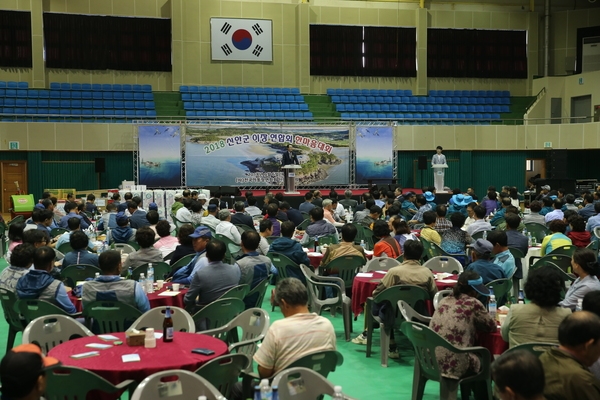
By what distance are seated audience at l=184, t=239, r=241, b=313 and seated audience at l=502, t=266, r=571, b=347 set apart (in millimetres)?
2838

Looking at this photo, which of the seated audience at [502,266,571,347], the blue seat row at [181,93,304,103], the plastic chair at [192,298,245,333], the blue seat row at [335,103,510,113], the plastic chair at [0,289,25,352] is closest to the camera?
the seated audience at [502,266,571,347]

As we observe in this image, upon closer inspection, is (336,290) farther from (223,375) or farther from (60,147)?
(60,147)

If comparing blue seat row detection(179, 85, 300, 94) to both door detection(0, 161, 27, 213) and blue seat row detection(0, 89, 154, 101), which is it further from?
door detection(0, 161, 27, 213)

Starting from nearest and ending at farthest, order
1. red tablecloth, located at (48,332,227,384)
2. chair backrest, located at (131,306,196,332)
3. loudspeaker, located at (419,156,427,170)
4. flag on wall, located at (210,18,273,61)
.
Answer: red tablecloth, located at (48,332,227,384), chair backrest, located at (131,306,196,332), loudspeaker, located at (419,156,427,170), flag on wall, located at (210,18,273,61)

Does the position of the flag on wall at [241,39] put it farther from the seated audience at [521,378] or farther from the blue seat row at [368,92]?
the seated audience at [521,378]

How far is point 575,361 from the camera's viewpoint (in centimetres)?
369

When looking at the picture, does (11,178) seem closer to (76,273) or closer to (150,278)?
(76,273)

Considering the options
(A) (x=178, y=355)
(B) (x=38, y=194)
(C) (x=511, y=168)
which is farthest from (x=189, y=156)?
(A) (x=178, y=355)

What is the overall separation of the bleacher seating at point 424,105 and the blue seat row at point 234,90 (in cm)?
195

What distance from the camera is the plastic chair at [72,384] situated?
163 inches

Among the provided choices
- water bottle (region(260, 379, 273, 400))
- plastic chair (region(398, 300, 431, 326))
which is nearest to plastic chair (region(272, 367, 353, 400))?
water bottle (region(260, 379, 273, 400))

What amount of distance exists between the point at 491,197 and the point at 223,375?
13.1 m

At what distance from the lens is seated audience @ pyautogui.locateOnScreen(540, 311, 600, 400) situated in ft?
11.7

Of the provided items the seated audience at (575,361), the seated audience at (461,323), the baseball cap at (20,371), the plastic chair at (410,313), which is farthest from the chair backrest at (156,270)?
the seated audience at (575,361)
